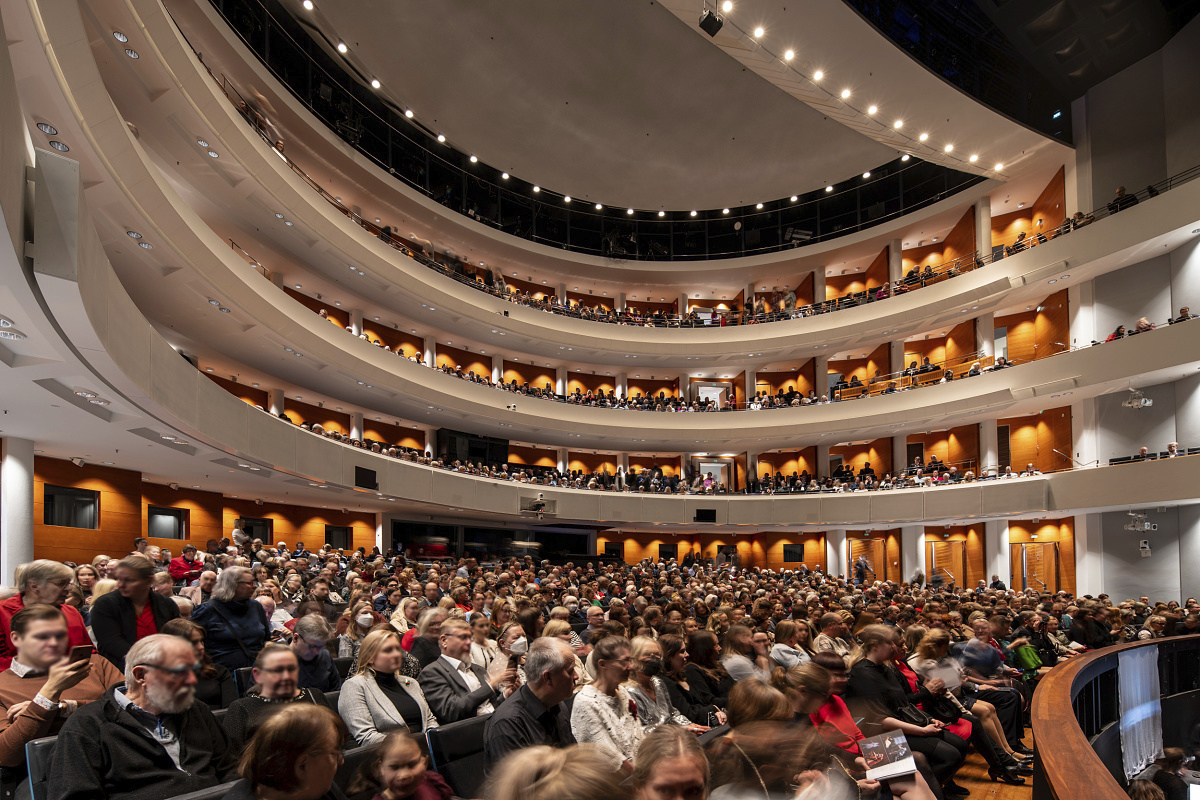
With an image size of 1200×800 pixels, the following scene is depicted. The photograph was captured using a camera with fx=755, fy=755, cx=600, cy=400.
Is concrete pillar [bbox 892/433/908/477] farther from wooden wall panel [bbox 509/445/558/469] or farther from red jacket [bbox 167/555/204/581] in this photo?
red jacket [bbox 167/555/204/581]

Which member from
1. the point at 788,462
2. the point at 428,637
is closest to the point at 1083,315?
the point at 788,462

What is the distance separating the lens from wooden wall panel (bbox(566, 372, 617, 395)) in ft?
96.7

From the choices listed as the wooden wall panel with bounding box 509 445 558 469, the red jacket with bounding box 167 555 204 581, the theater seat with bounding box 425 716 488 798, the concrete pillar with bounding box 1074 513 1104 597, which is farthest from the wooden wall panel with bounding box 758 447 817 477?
the theater seat with bounding box 425 716 488 798

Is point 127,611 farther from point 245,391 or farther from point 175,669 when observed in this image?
point 245,391

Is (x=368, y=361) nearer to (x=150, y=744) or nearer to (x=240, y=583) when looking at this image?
(x=240, y=583)

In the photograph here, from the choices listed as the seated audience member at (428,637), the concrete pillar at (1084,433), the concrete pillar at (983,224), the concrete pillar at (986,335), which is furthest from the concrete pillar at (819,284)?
the seated audience member at (428,637)

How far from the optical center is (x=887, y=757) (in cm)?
344

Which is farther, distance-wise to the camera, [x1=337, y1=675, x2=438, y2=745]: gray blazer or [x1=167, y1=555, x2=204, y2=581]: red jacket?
[x1=167, y1=555, x2=204, y2=581]: red jacket

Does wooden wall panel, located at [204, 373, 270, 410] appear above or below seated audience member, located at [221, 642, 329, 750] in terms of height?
above

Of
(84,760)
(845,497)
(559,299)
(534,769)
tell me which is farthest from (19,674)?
(559,299)

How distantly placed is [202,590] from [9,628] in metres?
2.59

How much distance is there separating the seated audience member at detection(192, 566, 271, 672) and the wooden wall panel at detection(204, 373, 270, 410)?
14.3 meters

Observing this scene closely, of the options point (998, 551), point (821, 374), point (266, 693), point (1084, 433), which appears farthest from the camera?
point (821, 374)

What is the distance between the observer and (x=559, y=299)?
29.4 meters
